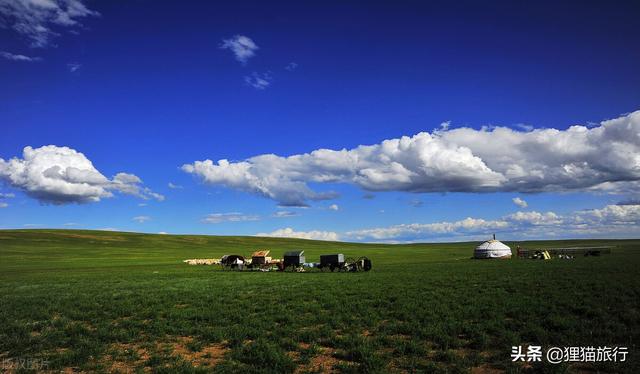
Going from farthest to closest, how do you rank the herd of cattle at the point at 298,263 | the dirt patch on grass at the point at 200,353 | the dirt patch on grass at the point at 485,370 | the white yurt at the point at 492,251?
the white yurt at the point at 492,251, the herd of cattle at the point at 298,263, the dirt patch on grass at the point at 200,353, the dirt patch on grass at the point at 485,370

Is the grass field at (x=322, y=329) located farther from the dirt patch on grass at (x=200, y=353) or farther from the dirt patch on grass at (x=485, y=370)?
the dirt patch on grass at (x=485, y=370)

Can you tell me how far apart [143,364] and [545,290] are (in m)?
21.8

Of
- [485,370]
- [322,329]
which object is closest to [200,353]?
[322,329]

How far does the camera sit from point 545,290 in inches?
966

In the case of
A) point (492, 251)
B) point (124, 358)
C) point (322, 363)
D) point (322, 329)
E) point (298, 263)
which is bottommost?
point (298, 263)

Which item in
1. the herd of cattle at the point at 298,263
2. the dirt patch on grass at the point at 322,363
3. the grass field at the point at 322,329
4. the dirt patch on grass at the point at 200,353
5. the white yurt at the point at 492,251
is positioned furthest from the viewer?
the white yurt at the point at 492,251

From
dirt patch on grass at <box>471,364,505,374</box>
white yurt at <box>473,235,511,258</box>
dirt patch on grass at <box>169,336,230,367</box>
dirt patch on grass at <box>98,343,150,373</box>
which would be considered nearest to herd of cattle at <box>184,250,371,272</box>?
white yurt at <box>473,235,511,258</box>

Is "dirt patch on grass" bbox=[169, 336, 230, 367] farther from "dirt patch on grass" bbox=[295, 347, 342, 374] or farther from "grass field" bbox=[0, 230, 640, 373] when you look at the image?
"dirt patch on grass" bbox=[295, 347, 342, 374]

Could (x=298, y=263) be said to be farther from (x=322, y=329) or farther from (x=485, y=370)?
(x=485, y=370)

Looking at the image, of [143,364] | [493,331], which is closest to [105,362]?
[143,364]

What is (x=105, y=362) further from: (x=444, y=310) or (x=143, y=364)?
(x=444, y=310)

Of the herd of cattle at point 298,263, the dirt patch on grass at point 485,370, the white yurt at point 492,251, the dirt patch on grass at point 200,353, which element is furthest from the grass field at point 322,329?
→ the white yurt at point 492,251

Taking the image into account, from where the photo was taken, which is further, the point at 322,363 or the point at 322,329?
the point at 322,329

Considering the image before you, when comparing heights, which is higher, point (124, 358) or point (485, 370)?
point (485, 370)
